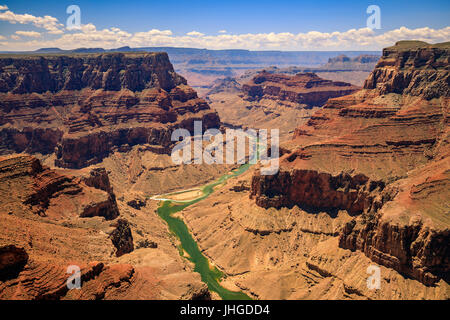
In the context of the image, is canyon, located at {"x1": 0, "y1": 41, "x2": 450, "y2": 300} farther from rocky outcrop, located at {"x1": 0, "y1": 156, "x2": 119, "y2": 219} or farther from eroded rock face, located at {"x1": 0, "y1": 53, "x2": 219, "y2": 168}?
eroded rock face, located at {"x1": 0, "y1": 53, "x2": 219, "y2": 168}

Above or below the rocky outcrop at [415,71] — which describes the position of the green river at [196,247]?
below

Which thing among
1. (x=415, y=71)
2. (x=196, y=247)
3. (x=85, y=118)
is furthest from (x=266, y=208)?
(x=85, y=118)

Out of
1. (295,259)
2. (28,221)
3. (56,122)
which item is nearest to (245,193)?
(295,259)

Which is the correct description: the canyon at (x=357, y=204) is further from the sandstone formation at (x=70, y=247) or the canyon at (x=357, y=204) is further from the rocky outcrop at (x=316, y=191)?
the sandstone formation at (x=70, y=247)

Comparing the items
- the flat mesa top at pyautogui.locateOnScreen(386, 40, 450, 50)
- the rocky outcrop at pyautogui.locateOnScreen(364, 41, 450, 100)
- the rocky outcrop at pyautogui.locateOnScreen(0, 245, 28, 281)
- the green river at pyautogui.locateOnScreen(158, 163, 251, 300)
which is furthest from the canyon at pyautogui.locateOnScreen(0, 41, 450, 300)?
the green river at pyautogui.locateOnScreen(158, 163, 251, 300)

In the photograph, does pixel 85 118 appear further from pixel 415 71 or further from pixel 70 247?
pixel 415 71

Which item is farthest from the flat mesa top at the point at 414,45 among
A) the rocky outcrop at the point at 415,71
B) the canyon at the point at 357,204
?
the canyon at the point at 357,204

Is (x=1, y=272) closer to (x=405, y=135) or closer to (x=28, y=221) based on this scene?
(x=28, y=221)
